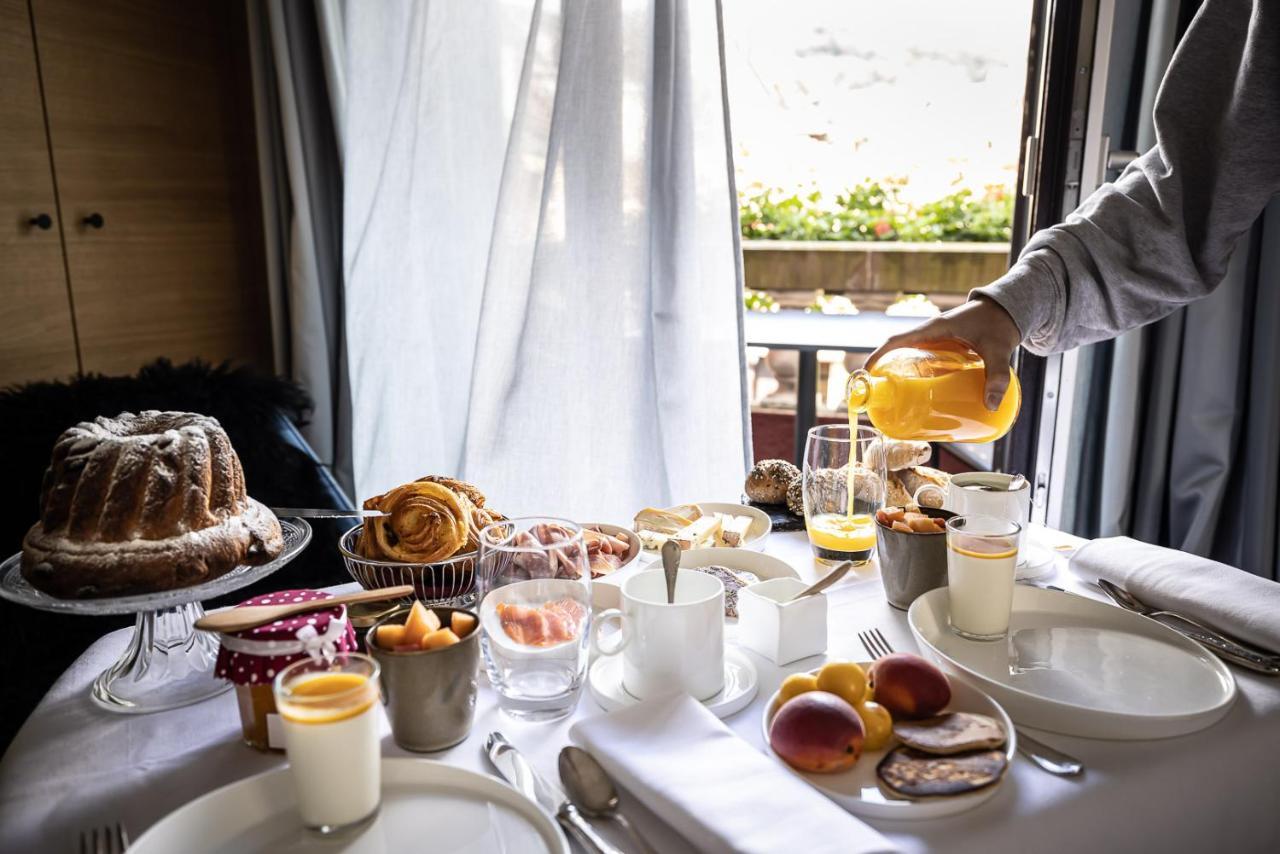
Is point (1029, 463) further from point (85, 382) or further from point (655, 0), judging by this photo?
point (85, 382)

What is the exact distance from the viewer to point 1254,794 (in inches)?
29.2

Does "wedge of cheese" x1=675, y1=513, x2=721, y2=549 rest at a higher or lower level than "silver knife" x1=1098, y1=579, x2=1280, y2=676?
higher

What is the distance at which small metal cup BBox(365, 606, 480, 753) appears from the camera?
2.35ft

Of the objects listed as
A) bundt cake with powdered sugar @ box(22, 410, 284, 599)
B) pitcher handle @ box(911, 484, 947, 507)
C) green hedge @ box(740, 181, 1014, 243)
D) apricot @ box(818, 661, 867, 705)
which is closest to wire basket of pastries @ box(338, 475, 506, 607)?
bundt cake with powdered sugar @ box(22, 410, 284, 599)

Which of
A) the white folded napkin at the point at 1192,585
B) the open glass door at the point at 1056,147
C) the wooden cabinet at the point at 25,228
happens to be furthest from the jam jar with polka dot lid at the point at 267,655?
the wooden cabinet at the point at 25,228

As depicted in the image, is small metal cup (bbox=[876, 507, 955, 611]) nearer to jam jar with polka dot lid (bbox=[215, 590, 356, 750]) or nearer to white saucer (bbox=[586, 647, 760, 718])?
white saucer (bbox=[586, 647, 760, 718])

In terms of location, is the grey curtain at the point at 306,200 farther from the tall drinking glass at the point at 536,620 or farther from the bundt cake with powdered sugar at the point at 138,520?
the tall drinking glass at the point at 536,620

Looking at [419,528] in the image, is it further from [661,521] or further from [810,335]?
[810,335]

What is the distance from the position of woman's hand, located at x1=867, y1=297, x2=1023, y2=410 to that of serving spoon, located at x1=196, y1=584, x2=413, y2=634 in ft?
2.37

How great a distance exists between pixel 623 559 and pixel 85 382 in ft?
3.88

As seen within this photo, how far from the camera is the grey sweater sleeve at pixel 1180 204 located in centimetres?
122

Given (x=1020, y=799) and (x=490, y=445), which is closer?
(x=1020, y=799)

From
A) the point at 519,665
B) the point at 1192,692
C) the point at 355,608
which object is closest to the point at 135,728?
the point at 355,608

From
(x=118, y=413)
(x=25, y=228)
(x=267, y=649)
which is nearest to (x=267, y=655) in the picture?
(x=267, y=649)
